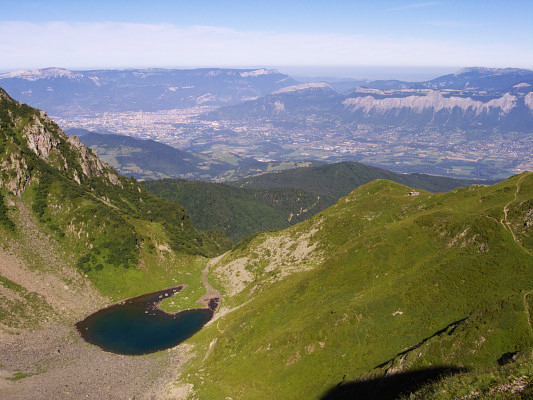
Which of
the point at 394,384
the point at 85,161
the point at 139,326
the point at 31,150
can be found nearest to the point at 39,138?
the point at 31,150

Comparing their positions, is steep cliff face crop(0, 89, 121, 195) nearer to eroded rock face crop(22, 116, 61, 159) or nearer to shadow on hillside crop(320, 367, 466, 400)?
eroded rock face crop(22, 116, 61, 159)

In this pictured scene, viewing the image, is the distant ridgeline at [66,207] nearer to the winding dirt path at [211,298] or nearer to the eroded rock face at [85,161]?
the eroded rock face at [85,161]

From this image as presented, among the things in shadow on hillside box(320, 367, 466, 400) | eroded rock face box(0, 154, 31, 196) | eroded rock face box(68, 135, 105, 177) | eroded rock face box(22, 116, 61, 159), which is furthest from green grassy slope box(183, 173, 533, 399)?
eroded rock face box(22, 116, 61, 159)

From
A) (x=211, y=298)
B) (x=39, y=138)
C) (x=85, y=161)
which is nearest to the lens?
(x=211, y=298)

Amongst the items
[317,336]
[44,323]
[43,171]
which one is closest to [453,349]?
[317,336]

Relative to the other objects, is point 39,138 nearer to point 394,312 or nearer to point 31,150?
point 31,150
